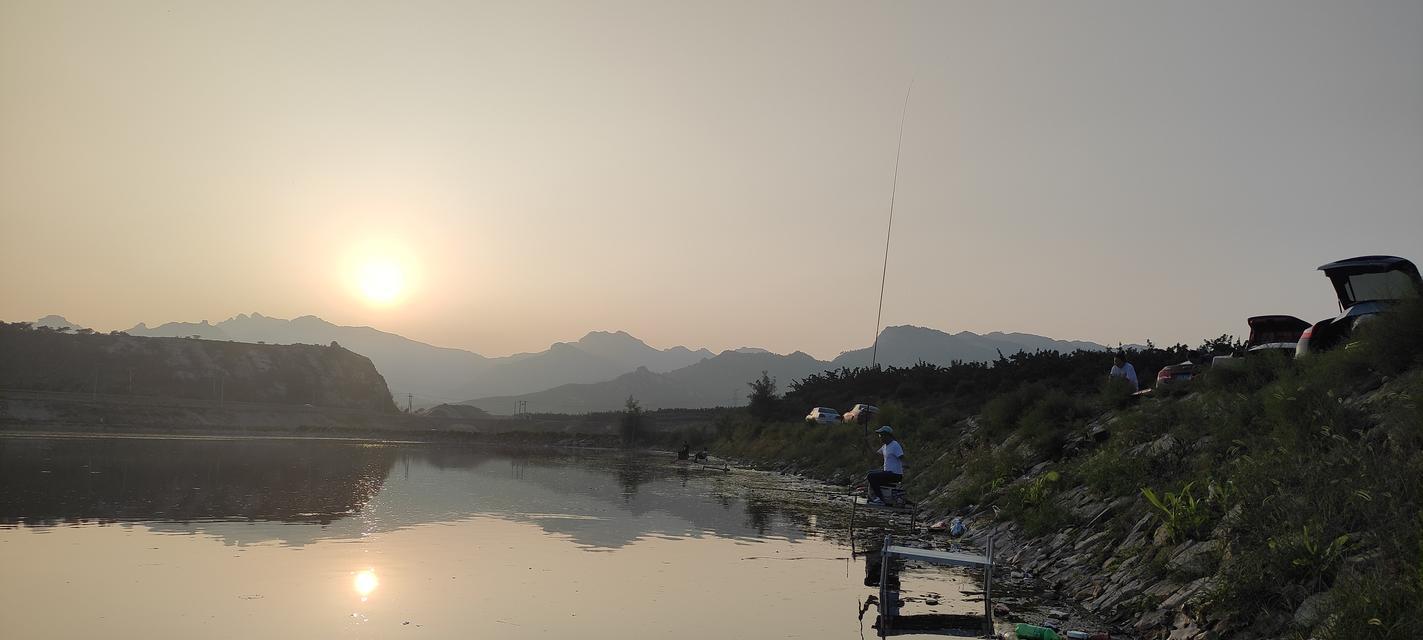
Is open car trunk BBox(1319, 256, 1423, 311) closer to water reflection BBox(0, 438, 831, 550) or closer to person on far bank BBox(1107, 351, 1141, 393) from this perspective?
person on far bank BBox(1107, 351, 1141, 393)

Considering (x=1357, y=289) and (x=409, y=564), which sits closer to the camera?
(x=409, y=564)

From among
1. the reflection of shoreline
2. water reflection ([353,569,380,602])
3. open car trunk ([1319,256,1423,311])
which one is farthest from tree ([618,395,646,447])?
water reflection ([353,569,380,602])

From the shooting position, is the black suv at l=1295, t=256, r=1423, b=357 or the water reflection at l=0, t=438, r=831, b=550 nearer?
the black suv at l=1295, t=256, r=1423, b=357

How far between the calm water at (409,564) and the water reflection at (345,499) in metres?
0.12

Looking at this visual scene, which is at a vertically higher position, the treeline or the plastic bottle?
the treeline

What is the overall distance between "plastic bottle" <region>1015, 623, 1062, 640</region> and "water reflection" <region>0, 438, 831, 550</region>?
34.4 feet

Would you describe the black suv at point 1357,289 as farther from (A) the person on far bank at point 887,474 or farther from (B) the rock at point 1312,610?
(B) the rock at point 1312,610

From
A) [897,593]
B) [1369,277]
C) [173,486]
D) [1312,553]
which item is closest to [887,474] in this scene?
[897,593]

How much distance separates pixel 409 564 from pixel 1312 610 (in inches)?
566

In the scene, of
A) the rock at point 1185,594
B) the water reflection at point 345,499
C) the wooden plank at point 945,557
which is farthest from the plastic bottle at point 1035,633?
the water reflection at point 345,499

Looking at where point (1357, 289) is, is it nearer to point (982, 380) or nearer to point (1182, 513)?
point (1182, 513)

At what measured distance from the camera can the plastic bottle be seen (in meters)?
11.6

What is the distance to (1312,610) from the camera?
392 inches

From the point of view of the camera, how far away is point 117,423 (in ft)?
319
